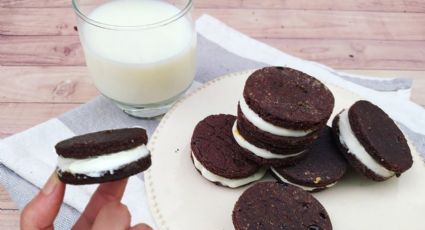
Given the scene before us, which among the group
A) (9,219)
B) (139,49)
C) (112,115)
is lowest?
(9,219)

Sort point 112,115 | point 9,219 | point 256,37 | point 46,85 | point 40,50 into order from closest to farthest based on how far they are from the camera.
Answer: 1. point 9,219
2. point 112,115
3. point 46,85
4. point 40,50
5. point 256,37

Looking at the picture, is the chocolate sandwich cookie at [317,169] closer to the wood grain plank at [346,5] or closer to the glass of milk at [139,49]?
the glass of milk at [139,49]

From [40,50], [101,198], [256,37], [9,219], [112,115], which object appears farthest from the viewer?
[256,37]

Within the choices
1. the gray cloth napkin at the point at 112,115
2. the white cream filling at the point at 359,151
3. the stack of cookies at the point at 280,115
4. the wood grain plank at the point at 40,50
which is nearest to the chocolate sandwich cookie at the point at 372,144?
the white cream filling at the point at 359,151

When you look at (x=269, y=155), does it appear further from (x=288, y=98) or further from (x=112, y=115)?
(x=112, y=115)

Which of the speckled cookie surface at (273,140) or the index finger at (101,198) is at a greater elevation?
the speckled cookie surface at (273,140)

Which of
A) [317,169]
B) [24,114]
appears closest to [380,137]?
[317,169]

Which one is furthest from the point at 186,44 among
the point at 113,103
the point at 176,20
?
the point at 113,103
